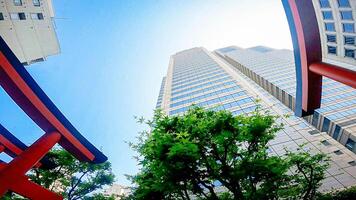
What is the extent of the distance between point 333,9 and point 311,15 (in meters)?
12.6

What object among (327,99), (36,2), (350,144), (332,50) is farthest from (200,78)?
(36,2)

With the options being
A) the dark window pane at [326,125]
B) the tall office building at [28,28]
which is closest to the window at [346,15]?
the tall office building at [28,28]

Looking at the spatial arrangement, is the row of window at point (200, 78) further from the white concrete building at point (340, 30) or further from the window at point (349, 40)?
the window at point (349, 40)

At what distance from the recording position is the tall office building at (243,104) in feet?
89.1

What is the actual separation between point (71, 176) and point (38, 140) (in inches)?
411

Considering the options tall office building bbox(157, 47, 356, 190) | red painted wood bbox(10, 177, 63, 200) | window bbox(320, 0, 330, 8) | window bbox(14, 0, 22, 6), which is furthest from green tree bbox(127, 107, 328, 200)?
window bbox(14, 0, 22, 6)

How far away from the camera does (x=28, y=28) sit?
17.1 m

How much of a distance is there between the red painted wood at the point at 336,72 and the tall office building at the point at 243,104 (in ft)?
27.2

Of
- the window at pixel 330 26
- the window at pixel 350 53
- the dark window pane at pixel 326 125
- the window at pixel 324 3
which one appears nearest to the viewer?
the window at pixel 350 53

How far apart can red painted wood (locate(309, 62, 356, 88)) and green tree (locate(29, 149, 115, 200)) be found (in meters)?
14.4

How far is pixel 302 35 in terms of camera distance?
784 cm

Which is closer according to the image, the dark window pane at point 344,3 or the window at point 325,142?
the dark window pane at point 344,3

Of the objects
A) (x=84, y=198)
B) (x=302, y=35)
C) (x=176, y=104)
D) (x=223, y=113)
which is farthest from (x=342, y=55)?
(x=176, y=104)

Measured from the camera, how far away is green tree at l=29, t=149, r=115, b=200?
668 inches
